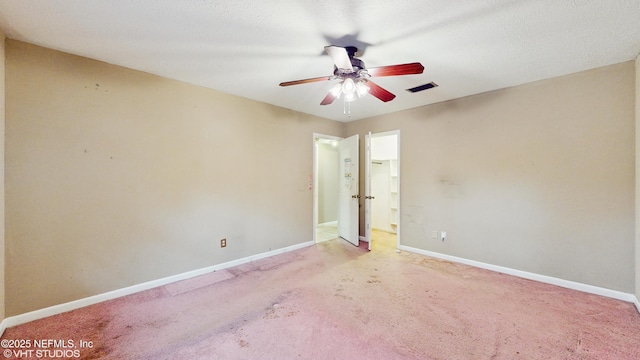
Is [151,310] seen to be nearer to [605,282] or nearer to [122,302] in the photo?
[122,302]

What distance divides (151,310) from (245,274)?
1.08m

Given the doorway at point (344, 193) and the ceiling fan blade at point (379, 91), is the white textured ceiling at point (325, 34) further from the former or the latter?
the doorway at point (344, 193)

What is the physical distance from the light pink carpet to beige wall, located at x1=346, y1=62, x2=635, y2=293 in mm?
459

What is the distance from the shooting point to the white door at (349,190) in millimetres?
4574

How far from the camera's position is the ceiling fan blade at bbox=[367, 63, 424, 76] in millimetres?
1834

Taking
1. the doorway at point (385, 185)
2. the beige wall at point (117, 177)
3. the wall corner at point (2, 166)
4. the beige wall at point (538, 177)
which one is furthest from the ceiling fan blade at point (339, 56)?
the doorway at point (385, 185)

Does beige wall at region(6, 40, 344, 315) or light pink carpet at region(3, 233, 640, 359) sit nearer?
light pink carpet at region(3, 233, 640, 359)

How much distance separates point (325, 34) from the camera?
80.8 inches

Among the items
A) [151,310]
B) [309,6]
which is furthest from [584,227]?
[151,310]

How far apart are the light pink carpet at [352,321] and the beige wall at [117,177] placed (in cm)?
39

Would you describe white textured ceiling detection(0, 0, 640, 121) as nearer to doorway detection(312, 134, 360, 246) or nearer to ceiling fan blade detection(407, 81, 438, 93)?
ceiling fan blade detection(407, 81, 438, 93)

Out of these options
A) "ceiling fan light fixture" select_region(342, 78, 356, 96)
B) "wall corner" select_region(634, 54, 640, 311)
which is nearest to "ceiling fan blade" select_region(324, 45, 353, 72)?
"ceiling fan light fixture" select_region(342, 78, 356, 96)

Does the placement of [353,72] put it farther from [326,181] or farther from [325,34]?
[326,181]

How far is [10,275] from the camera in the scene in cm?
214
